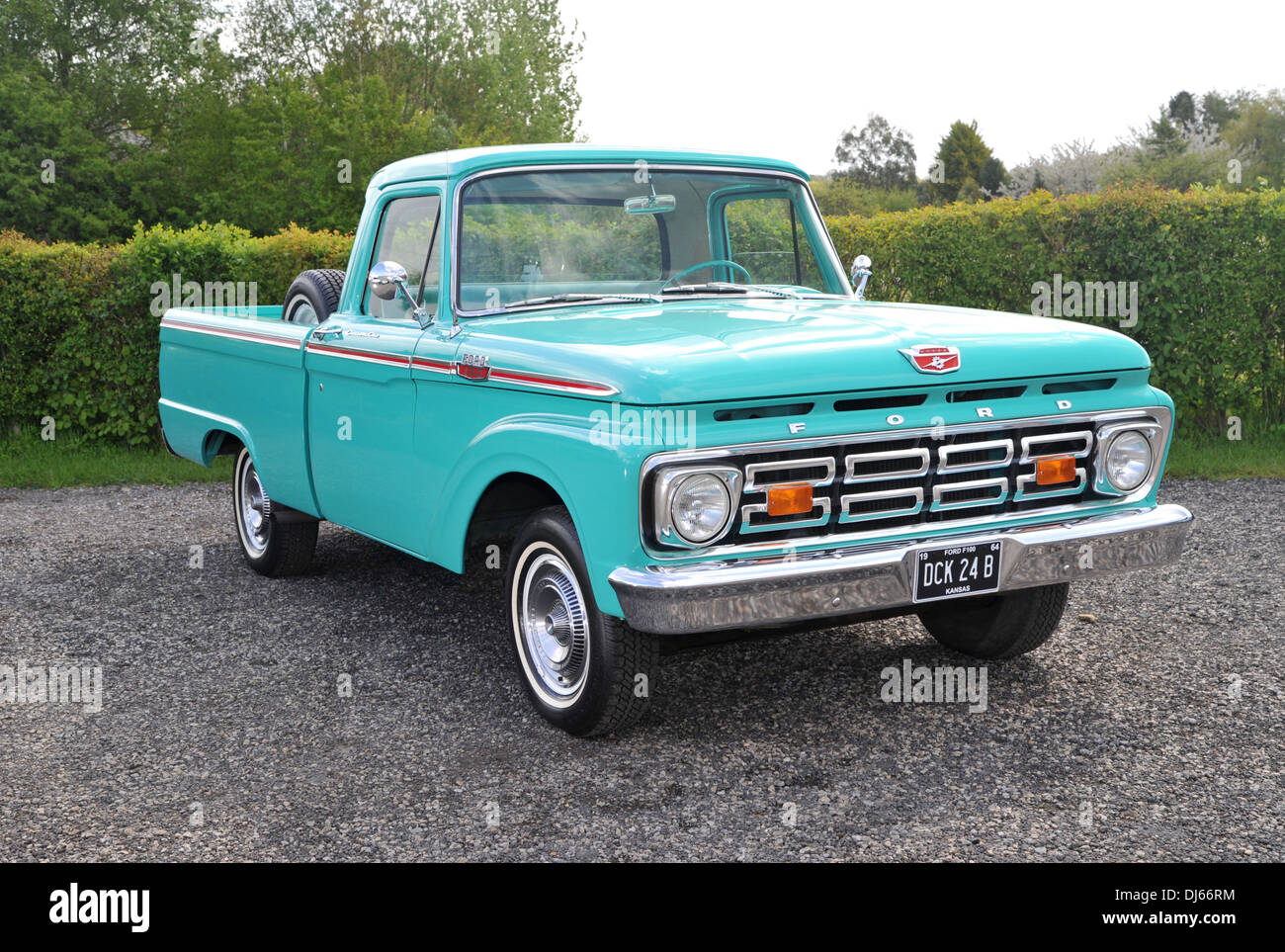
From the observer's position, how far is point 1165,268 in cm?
973

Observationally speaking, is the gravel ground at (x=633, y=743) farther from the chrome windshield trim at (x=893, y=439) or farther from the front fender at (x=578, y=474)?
the front fender at (x=578, y=474)

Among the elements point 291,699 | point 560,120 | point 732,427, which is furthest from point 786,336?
point 560,120

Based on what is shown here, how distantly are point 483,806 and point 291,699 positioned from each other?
4.54 feet

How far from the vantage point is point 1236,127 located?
5284cm

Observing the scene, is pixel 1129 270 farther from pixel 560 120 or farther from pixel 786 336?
pixel 560 120

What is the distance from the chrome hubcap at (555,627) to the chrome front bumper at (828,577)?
52 cm

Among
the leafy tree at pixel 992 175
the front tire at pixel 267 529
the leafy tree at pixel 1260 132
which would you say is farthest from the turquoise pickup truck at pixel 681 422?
the leafy tree at pixel 992 175

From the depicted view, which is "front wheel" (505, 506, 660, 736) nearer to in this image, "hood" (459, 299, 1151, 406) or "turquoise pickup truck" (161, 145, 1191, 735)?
"turquoise pickup truck" (161, 145, 1191, 735)

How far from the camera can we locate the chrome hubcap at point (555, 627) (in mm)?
4109

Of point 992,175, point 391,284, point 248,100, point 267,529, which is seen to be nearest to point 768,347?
point 391,284

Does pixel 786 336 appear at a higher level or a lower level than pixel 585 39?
lower

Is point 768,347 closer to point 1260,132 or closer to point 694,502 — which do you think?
point 694,502

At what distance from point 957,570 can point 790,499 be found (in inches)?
24.5
